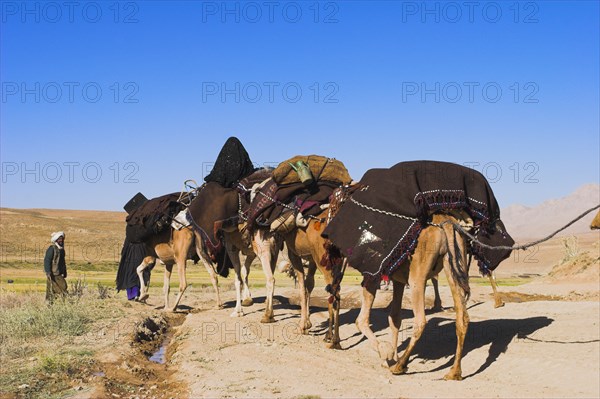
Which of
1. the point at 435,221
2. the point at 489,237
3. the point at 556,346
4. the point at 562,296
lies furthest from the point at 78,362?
the point at 562,296

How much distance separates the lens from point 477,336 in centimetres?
1292

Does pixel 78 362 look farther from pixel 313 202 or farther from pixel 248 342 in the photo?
pixel 313 202

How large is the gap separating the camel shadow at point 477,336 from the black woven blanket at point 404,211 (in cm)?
149

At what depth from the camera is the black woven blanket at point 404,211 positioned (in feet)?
34.8

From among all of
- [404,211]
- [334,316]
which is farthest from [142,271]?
[404,211]

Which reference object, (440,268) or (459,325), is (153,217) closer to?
(440,268)

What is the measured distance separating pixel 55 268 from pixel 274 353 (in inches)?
366

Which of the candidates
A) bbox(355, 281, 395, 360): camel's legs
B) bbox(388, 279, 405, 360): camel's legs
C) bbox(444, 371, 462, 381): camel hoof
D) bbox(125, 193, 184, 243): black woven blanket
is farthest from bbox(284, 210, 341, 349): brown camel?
bbox(125, 193, 184, 243): black woven blanket

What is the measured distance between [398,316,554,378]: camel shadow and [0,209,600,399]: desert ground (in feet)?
0.07

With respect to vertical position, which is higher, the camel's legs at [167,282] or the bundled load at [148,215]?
the bundled load at [148,215]

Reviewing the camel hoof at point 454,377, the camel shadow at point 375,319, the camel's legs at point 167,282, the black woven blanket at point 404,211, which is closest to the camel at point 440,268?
the camel hoof at point 454,377

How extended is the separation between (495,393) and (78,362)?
6868mm

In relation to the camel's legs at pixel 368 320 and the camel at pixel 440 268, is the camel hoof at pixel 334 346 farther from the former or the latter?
the camel at pixel 440 268

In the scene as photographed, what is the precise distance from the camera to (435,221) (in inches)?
423
